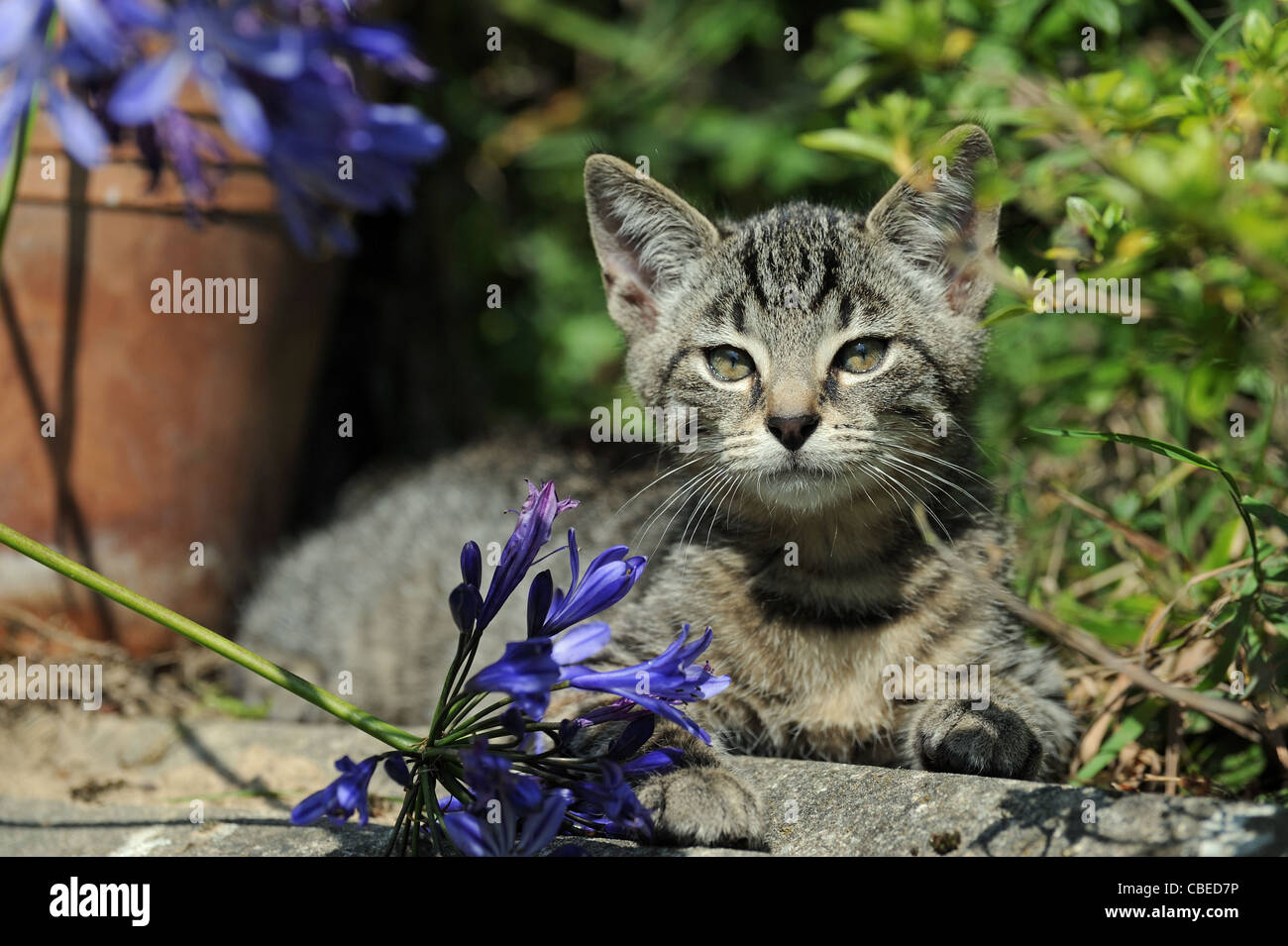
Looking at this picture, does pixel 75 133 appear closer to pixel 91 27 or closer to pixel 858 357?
pixel 91 27

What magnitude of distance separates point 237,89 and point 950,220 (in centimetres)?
165

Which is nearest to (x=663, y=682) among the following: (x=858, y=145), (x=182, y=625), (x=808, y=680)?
(x=182, y=625)

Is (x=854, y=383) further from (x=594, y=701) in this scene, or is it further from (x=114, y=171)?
(x=114, y=171)

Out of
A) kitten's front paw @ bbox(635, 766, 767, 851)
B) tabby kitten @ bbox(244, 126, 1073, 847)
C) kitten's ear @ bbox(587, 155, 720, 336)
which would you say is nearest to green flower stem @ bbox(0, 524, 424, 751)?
kitten's front paw @ bbox(635, 766, 767, 851)

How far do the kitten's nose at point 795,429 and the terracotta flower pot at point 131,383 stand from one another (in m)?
1.62

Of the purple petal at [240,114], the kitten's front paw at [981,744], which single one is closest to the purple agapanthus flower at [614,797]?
the kitten's front paw at [981,744]

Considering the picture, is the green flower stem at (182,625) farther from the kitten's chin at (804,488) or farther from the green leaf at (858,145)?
the green leaf at (858,145)

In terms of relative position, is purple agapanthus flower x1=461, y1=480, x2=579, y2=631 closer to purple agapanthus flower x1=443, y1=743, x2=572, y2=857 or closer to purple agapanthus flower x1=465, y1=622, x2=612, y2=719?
purple agapanthus flower x1=465, y1=622, x2=612, y2=719

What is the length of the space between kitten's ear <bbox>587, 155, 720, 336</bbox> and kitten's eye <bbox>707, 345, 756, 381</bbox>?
299 millimetres

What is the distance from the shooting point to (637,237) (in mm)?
2609

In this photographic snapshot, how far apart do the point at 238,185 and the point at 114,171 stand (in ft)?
0.99

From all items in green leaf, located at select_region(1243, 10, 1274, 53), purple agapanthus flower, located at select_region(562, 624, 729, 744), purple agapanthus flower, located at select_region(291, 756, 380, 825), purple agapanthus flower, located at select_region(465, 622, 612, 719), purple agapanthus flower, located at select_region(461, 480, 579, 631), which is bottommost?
purple agapanthus flower, located at select_region(291, 756, 380, 825)

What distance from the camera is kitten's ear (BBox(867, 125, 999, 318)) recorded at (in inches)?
89.1

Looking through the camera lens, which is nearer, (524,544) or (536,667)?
(536,667)
